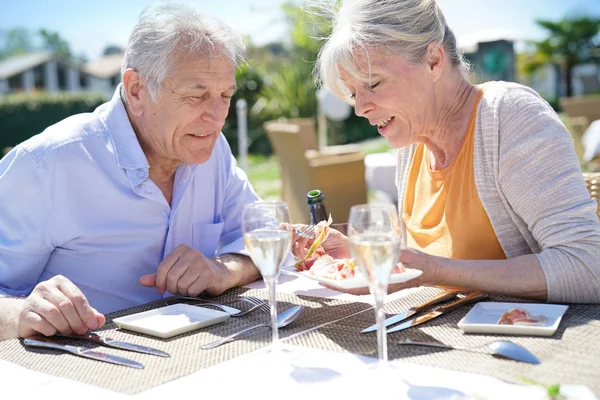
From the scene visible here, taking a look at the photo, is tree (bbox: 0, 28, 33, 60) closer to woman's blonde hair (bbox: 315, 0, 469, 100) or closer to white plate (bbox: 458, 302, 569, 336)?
woman's blonde hair (bbox: 315, 0, 469, 100)

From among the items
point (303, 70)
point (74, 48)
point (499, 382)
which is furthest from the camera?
point (74, 48)

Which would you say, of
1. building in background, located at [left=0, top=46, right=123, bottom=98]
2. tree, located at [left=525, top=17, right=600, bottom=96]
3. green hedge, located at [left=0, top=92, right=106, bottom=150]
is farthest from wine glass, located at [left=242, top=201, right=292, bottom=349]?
building in background, located at [left=0, top=46, right=123, bottom=98]

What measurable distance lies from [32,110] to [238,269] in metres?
24.3

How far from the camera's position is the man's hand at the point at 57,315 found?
5.32 ft

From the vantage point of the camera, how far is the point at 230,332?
167cm

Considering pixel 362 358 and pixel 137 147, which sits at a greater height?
pixel 137 147

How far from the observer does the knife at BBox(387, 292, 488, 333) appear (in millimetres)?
1602

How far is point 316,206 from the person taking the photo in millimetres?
2143

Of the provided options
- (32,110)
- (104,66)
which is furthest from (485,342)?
(104,66)

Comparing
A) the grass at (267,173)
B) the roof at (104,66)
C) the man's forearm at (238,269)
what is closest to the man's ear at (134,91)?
the man's forearm at (238,269)

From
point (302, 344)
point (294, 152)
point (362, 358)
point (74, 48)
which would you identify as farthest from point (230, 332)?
point (74, 48)

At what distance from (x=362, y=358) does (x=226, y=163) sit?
5.01 ft

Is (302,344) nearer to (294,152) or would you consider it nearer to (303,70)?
(294,152)

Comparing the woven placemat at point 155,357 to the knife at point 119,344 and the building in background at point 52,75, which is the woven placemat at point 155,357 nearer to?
the knife at point 119,344
